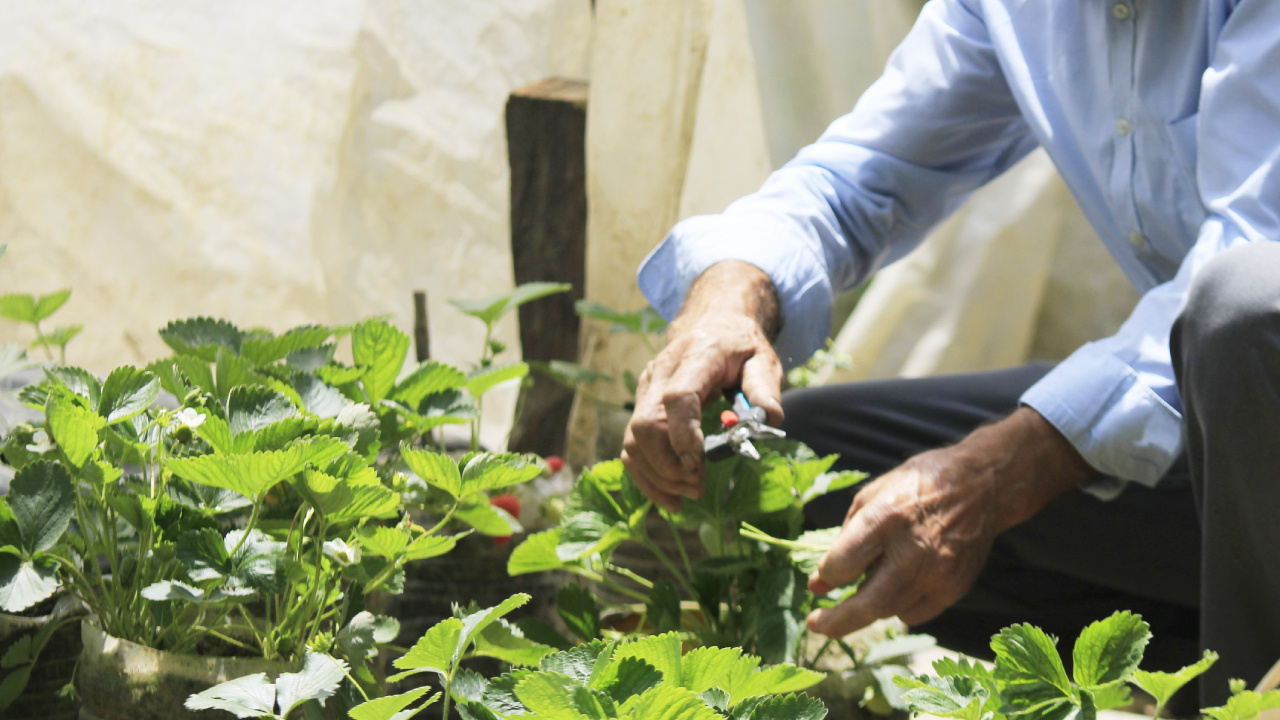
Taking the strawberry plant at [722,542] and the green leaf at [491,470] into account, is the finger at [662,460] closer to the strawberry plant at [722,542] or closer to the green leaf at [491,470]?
the strawberry plant at [722,542]

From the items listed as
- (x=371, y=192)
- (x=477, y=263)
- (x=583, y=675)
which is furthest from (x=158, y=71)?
(x=583, y=675)

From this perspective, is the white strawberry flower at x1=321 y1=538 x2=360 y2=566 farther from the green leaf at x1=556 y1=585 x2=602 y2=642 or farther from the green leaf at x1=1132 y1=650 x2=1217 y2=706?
the green leaf at x1=1132 y1=650 x2=1217 y2=706

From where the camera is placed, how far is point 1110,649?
415 millimetres

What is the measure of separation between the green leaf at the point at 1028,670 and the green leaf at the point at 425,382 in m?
0.37

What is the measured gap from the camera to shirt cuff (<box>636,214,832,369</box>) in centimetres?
91

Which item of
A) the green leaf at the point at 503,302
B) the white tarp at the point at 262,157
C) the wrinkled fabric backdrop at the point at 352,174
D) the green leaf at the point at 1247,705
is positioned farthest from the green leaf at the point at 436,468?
the white tarp at the point at 262,157

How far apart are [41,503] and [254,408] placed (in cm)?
10

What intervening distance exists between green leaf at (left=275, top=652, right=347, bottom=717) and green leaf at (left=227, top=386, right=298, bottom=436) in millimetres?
121

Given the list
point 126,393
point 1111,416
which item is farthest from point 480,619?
point 1111,416

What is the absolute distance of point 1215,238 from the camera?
28.8 inches

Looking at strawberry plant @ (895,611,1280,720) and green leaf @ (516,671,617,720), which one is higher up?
green leaf @ (516,671,617,720)

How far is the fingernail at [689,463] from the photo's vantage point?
2.26 ft

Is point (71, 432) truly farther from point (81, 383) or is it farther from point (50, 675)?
point (50, 675)

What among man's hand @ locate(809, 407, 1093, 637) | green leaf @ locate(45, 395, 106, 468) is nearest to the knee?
man's hand @ locate(809, 407, 1093, 637)
